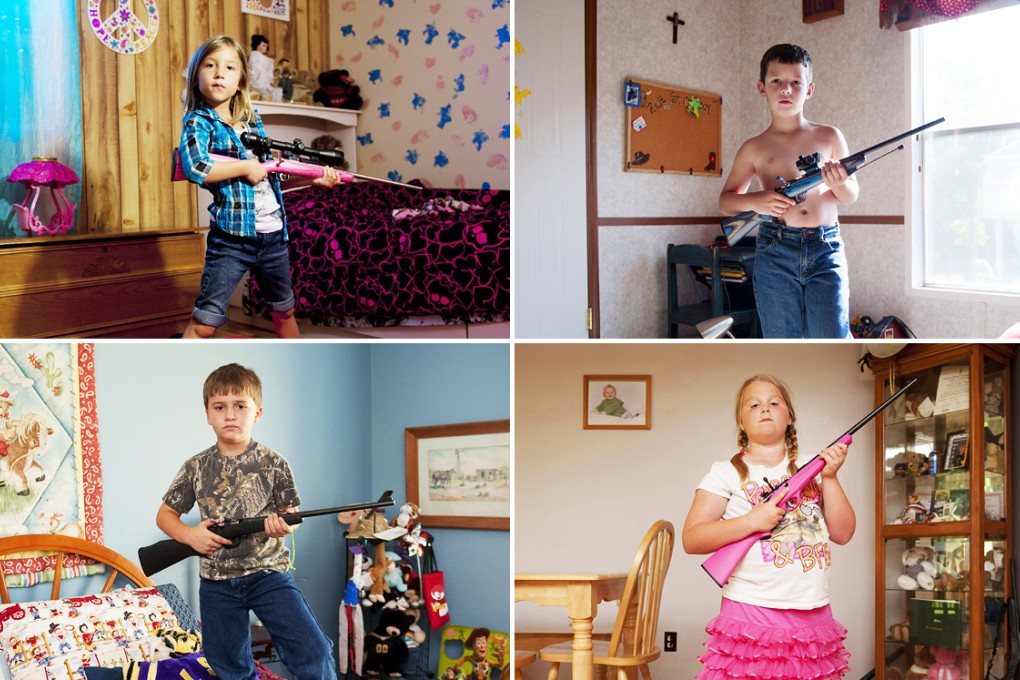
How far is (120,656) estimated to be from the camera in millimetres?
1506

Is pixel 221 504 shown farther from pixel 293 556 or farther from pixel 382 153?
pixel 382 153

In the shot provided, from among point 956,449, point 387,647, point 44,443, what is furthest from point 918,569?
point 44,443

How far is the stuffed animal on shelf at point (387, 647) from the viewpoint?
4.84 ft

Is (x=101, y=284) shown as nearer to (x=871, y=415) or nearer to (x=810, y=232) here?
(x=810, y=232)

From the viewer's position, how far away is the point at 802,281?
168 centimetres

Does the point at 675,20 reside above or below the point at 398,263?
above

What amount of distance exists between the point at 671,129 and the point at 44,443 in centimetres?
156

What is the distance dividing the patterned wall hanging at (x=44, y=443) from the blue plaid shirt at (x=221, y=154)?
33cm

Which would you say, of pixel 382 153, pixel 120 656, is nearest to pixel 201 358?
pixel 120 656

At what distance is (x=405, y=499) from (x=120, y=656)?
57cm

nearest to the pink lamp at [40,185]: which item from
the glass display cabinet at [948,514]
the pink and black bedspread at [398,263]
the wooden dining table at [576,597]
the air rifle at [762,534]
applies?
the pink and black bedspread at [398,263]

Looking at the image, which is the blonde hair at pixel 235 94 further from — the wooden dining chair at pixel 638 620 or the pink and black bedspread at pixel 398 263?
the wooden dining chair at pixel 638 620

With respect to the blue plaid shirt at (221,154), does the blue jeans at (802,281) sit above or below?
below

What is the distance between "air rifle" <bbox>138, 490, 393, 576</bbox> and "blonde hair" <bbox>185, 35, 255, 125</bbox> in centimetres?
68
